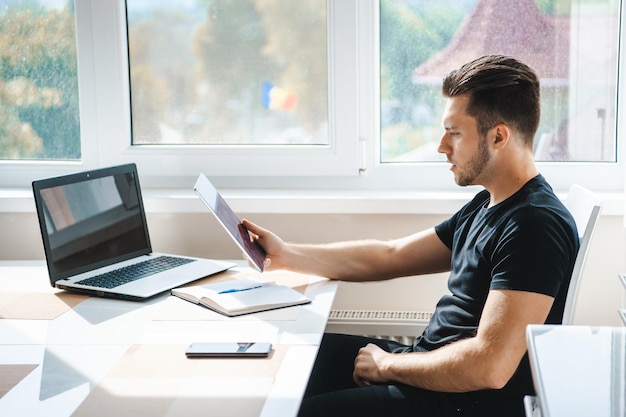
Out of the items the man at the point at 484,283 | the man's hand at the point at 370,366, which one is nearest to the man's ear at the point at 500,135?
the man at the point at 484,283

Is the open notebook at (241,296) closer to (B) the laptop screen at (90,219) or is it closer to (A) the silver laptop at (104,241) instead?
(A) the silver laptop at (104,241)

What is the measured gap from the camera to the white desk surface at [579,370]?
2.61 ft

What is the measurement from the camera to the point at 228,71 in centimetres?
272

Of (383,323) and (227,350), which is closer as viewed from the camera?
(227,350)

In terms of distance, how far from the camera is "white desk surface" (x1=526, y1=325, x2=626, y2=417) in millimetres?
795

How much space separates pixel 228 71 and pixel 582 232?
1.34m

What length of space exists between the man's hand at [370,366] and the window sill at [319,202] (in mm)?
652

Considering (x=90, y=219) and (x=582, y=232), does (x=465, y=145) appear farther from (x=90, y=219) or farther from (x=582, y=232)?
(x=90, y=219)

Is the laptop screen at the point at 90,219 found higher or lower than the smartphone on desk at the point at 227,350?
higher

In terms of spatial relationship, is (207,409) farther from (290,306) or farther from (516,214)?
(516,214)

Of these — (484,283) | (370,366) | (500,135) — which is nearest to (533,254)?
(484,283)

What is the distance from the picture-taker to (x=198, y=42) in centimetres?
272

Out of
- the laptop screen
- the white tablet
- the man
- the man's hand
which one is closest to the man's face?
the man

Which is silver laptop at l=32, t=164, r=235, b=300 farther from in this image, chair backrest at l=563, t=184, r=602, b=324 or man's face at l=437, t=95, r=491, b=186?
chair backrest at l=563, t=184, r=602, b=324
